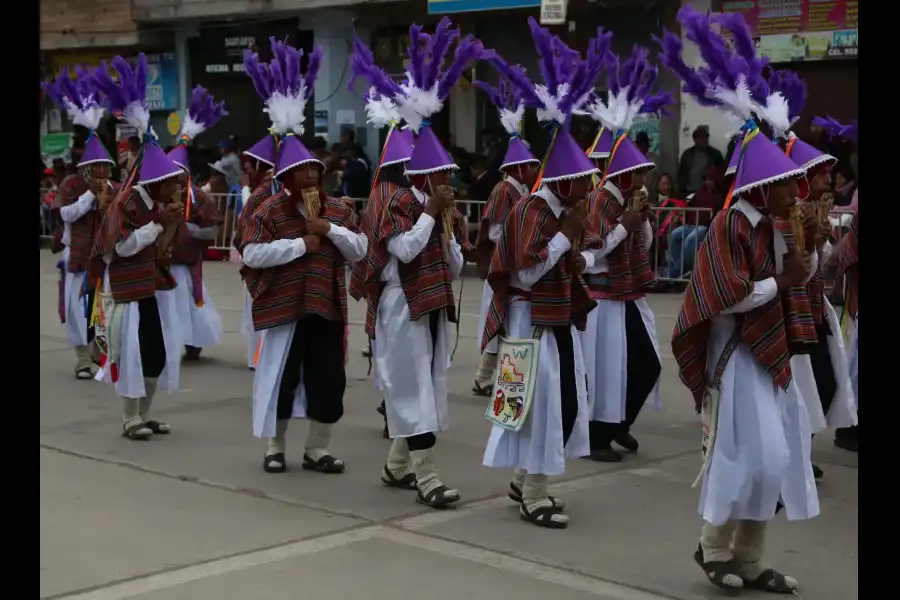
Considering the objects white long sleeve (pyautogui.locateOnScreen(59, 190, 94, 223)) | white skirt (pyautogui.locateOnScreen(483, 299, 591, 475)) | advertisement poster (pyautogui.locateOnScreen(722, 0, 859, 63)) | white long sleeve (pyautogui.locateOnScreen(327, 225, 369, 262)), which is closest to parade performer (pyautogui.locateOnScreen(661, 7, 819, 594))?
white skirt (pyautogui.locateOnScreen(483, 299, 591, 475))

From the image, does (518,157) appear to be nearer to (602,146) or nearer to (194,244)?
(602,146)

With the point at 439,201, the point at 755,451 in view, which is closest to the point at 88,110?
the point at 439,201

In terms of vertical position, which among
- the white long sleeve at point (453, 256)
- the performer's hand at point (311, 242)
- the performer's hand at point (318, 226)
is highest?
the performer's hand at point (318, 226)

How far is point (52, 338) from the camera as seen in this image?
42.9 feet

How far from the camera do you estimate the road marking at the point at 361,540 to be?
5.32 meters

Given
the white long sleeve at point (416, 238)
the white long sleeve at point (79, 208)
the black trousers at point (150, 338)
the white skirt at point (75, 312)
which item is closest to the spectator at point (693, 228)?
the white skirt at point (75, 312)

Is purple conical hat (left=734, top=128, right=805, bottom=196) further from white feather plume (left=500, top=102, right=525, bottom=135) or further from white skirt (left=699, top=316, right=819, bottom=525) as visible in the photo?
white feather plume (left=500, top=102, right=525, bottom=135)

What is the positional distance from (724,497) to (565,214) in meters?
1.76

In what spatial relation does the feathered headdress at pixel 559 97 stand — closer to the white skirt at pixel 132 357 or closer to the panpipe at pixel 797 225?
the panpipe at pixel 797 225

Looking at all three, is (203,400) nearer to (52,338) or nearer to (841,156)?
(52,338)

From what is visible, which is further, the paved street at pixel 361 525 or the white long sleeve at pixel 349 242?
the white long sleeve at pixel 349 242

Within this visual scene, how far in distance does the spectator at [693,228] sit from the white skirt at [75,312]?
24.8 feet

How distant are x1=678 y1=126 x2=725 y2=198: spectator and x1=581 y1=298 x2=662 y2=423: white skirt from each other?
937 cm
